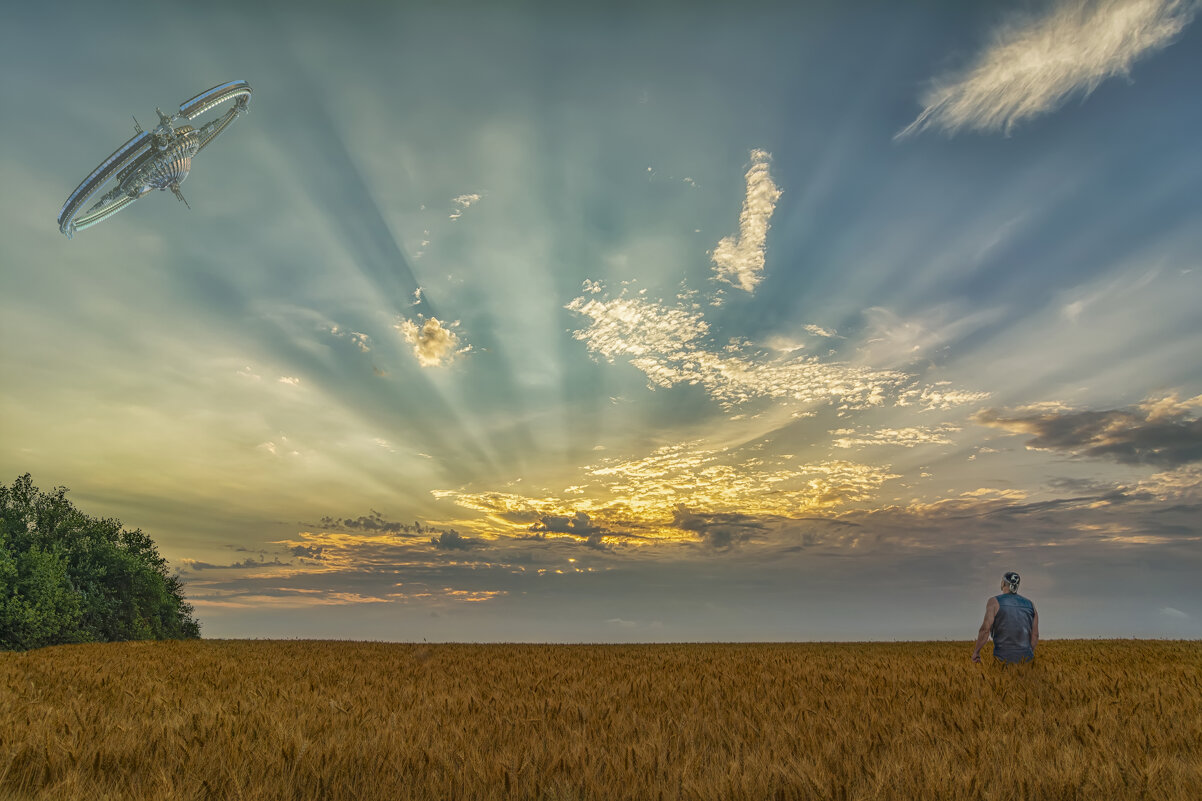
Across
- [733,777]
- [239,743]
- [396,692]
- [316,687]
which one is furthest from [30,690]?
[733,777]

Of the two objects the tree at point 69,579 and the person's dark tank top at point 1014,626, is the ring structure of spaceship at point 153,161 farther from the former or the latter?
the person's dark tank top at point 1014,626

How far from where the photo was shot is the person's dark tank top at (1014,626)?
498 inches

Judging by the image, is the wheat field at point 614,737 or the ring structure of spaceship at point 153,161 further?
the ring structure of spaceship at point 153,161

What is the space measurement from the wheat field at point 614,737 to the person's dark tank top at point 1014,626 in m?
0.40

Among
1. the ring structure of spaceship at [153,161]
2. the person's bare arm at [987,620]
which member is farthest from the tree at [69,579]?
the person's bare arm at [987,620]

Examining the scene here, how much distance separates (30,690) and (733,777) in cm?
1259

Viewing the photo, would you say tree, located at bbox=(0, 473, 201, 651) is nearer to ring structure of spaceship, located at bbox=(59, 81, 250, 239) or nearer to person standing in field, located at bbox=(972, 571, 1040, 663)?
ring structure of spaceship, located at bbox=(59, 81, 250, 239)

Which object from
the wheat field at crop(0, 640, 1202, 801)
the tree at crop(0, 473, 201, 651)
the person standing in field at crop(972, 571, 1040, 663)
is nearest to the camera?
the wheat field at crop(0, 640, 1202, 801)

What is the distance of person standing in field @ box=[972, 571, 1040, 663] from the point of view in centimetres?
1264

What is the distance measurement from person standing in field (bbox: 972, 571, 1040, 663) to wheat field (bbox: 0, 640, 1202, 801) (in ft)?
1.40

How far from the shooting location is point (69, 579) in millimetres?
41219

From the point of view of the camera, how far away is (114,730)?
6.87 m

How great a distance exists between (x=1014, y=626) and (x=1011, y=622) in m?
0.11

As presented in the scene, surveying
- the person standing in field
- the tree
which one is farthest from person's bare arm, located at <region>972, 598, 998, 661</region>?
the tree
